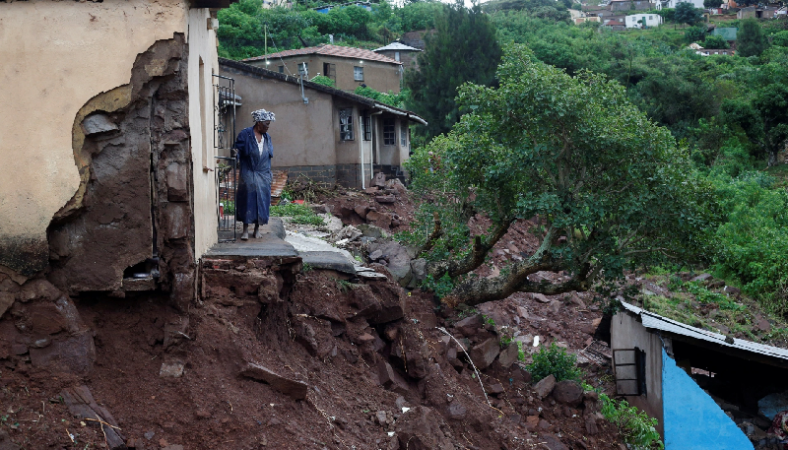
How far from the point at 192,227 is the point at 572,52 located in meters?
41.6

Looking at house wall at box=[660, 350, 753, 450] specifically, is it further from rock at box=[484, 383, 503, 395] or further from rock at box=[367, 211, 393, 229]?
rock at box=[367, 211, 393, 229]

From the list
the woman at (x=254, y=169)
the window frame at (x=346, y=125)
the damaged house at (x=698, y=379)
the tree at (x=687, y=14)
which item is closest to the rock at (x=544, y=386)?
the damaged house at (x=698, y=379)

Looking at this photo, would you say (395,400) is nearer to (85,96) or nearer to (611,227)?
(85,96)

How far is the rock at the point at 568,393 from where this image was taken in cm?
1080

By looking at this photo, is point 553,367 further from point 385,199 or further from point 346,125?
point 346,125

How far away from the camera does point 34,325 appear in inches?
205

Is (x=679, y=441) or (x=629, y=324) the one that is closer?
(x=679, y=441)

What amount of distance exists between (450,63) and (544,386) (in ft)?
85.6

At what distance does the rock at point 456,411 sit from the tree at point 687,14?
69.6 meters

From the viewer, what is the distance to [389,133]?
2702cm

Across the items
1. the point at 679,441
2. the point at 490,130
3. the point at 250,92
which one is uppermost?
the point at 250,92

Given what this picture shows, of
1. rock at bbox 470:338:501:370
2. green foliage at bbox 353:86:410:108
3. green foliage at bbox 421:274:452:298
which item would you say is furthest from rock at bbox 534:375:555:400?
green foliage at bbox 353:86:410:108

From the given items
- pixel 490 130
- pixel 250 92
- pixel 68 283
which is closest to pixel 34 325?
pixel 68 283

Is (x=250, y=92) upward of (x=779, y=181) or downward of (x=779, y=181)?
upward
